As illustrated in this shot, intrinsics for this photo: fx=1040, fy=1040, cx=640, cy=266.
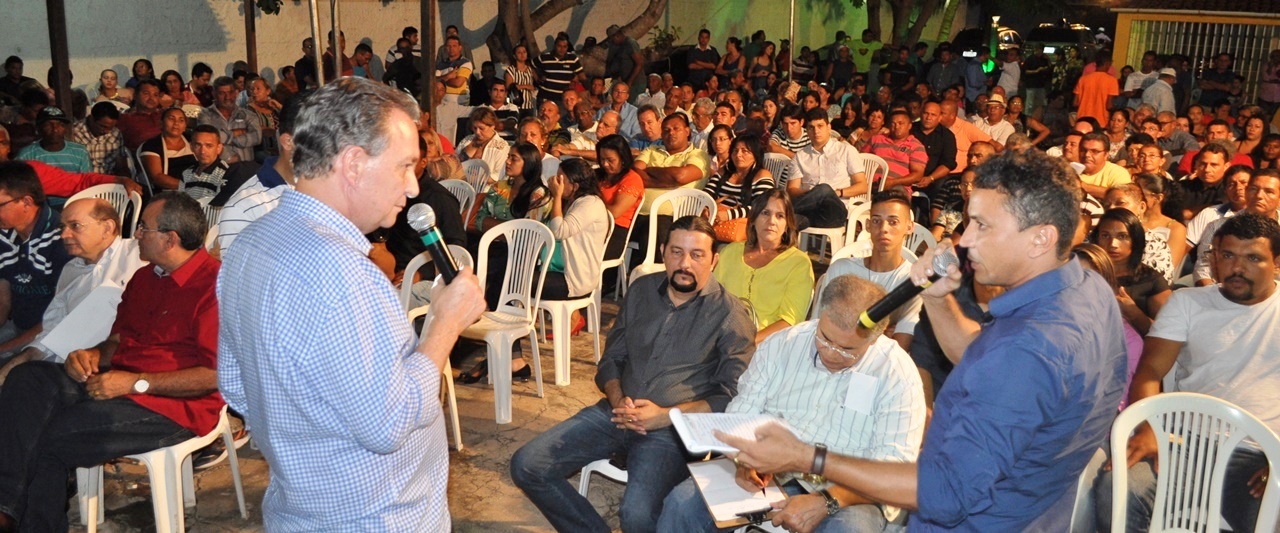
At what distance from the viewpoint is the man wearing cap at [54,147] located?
640 cm

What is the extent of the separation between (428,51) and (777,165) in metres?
3.11

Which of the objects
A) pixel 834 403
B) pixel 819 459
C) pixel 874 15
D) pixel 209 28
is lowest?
pixel 834 403

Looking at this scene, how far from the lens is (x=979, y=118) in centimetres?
978

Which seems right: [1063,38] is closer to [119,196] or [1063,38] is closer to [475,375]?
A: [475,375]

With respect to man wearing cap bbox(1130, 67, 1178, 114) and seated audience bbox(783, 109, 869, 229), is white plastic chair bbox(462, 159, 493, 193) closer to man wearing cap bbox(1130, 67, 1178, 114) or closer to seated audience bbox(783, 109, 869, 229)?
seated audience bbox(783, 109, 869, 229)

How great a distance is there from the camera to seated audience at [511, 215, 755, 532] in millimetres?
3316

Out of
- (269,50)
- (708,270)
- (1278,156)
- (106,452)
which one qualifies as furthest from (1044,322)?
Result: (269,50)

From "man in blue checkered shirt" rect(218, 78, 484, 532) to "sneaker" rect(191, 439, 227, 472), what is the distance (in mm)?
2338

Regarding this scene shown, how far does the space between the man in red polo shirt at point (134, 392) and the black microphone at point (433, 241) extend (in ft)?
5.48

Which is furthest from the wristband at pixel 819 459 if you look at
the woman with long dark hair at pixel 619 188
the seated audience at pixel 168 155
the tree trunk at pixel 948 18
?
the tree trunk at pixel 948 18

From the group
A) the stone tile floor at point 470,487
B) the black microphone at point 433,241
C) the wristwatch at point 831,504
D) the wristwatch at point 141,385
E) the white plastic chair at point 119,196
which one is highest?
the black microphone at point 433,241

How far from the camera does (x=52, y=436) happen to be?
3258 mm

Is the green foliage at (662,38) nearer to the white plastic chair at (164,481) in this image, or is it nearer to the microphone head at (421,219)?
the white plastic chair at (164,481)

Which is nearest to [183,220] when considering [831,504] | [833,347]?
[833,347]
